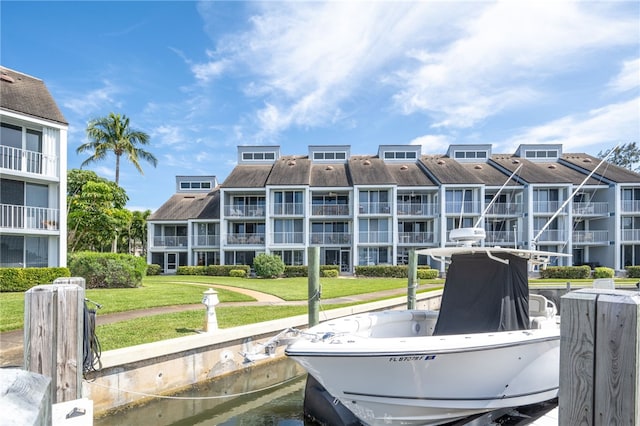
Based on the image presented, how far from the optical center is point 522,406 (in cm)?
607

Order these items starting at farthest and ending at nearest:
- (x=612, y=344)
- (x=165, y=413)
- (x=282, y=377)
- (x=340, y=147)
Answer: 1. (x=340, y=147)
2. (x=282, y=377)
3. (x=165, y=413)
4. (x=612, y=344)

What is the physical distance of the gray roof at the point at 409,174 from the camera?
30.9 metres

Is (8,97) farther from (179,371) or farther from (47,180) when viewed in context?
(179,371)

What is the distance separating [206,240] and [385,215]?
15.9 metres

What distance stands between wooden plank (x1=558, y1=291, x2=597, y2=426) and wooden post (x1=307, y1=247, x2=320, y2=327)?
6215 millimetres

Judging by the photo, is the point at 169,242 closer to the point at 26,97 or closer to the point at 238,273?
the point at 238,273

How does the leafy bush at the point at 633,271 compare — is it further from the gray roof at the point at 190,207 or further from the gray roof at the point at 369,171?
the gray roof at the point at 190,207

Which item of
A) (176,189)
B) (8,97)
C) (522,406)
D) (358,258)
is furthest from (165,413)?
(176,189)

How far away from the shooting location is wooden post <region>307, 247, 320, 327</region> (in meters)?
8.19

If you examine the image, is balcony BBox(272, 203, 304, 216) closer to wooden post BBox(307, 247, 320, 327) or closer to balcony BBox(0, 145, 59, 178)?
balcony BBox(0, 145, 59, 178)

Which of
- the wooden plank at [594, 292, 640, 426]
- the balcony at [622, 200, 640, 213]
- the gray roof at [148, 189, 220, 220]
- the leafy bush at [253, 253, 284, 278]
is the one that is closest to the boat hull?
the wooden plank at [594, 292, 640, 426]

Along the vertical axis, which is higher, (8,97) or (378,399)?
(8,97)

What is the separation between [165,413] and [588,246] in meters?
36.3

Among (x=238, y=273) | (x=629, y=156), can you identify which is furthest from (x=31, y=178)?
(x=629, y=156)
